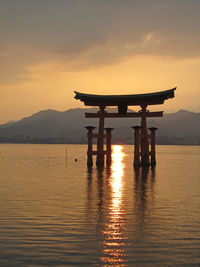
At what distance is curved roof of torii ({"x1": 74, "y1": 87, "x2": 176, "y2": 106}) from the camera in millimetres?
28816

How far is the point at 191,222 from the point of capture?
10.1m

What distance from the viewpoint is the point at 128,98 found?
2956cm

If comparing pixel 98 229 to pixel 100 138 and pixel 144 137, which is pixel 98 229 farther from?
pixel 100 138

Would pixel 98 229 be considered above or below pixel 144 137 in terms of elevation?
below

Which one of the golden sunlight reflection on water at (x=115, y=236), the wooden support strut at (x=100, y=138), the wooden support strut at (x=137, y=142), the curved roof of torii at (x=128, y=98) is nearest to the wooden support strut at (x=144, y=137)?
the wooden support strut at (x=137, y=142)

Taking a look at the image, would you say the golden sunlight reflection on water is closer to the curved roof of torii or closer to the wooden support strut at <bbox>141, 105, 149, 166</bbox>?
the curved roof of torii

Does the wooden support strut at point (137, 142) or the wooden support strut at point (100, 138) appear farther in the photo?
the wooden support strut at point (100, 138)

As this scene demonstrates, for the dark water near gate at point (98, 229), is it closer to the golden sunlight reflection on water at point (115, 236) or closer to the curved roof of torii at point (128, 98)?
the golden sunlight reflection on water at point (115, 236)

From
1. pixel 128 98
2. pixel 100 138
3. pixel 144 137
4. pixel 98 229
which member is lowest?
pixel 98 229

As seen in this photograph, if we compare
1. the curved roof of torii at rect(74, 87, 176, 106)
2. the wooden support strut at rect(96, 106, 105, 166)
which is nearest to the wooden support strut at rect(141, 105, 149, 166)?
the curved roof of torii at rect(74, 87, 176, 106)

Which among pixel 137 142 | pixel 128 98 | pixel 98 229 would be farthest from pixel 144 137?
pixel 98 229

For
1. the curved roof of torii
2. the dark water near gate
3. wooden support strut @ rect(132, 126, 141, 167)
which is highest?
the curved roof of torii

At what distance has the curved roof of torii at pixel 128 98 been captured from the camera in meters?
28.8

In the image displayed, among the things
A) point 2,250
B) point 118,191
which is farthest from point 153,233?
point 118,191
